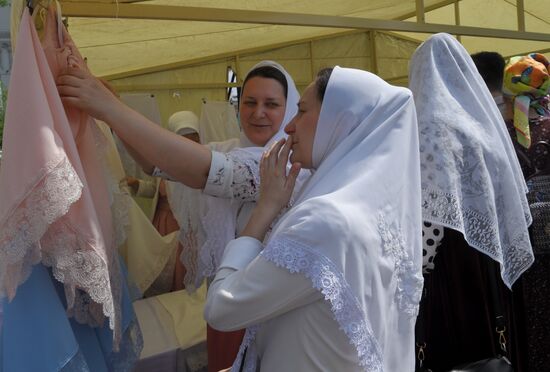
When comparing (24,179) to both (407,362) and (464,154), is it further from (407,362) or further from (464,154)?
(464,154)

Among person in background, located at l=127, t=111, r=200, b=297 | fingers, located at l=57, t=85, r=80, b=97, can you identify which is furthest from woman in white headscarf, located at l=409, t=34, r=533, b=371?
person in background, located at l=127, t=111, r=200, b=297

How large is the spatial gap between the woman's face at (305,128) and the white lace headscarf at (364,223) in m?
0.02

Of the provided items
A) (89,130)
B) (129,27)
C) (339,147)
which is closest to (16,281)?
(89,130)

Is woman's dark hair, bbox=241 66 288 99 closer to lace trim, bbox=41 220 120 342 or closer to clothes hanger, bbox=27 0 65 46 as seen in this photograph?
clothes hanger, bbox=27 0 65 46

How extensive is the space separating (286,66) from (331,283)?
4895 mm

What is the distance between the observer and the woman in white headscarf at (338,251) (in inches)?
39.4

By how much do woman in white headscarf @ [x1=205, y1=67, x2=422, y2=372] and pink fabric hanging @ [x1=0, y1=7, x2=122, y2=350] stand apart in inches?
13.1

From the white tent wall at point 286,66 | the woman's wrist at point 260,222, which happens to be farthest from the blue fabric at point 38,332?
the white tent wall at point 286,66

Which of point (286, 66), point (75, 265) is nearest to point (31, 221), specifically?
point (75, 265)

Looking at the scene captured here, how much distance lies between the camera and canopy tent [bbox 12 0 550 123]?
2.28 m

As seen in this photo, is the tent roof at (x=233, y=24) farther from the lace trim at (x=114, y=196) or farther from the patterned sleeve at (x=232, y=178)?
the patterned sleeve at (x=232, y=178)

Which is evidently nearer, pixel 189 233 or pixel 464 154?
pixel 464 154

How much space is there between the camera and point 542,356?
6.52ft

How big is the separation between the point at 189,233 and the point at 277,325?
38.8 inches
